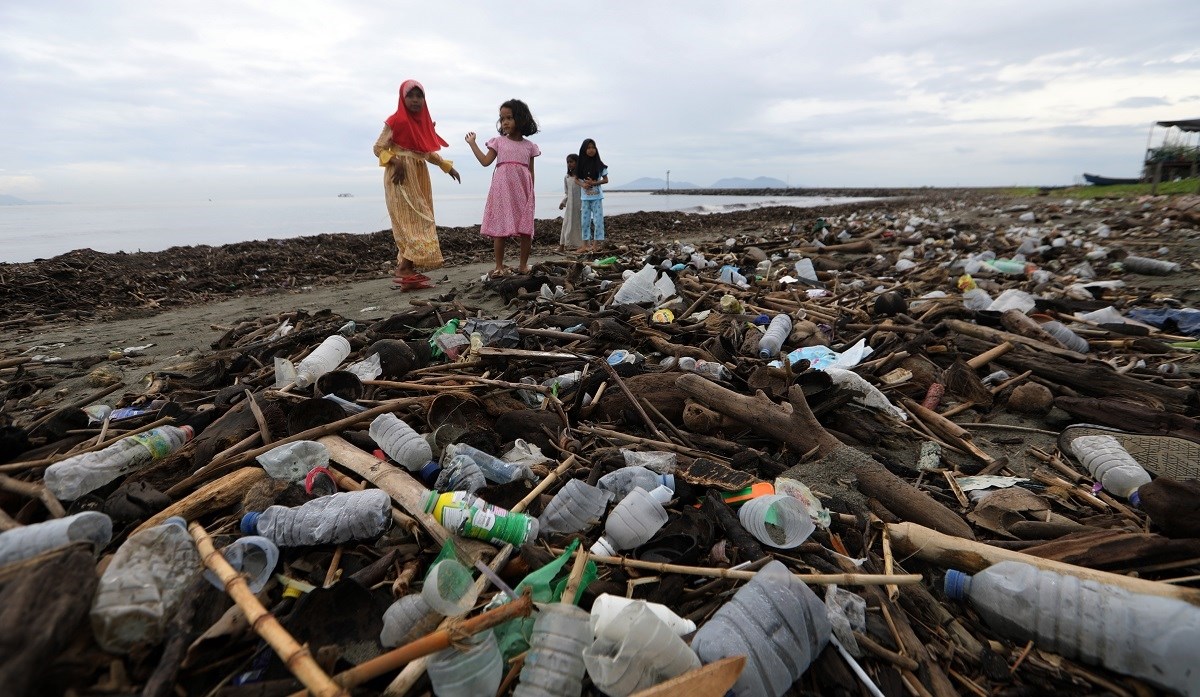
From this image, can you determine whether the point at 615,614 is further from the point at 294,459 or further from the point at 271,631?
the point at 294,459

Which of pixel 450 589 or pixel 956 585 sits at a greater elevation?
pixel 450 589

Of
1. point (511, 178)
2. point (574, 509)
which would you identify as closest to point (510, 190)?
point (511, 178)

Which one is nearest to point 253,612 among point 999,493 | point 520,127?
point 999,493

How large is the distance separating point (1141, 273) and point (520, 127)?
7.40 meters

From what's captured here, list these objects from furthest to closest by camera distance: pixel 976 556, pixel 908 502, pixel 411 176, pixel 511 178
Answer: pixel 511 178 < pixel 411 176 < pixel 908 502 < pixel 976 556

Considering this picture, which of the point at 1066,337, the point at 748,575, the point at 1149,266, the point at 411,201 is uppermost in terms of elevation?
the point at 411,201

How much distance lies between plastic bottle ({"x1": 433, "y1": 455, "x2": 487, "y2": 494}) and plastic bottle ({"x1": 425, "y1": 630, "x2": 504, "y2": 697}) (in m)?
0.76

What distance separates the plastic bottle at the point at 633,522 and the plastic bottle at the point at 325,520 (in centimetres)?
74

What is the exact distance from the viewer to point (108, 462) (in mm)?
1977

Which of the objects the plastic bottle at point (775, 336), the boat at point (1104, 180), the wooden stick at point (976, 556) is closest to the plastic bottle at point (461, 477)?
the wooden stick at point (976, 556)

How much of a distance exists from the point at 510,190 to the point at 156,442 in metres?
5.30

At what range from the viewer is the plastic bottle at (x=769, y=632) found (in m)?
1.26

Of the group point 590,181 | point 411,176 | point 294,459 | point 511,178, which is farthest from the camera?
point 590,181

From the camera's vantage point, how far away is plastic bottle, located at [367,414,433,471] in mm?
2117
